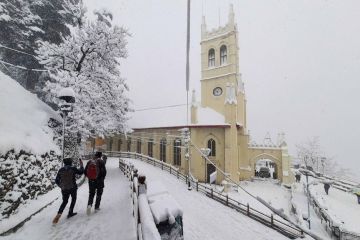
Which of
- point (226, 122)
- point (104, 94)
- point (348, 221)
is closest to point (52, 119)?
point (104, 94)

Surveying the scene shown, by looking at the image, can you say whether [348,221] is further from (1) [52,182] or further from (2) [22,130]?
(2) [22,130]

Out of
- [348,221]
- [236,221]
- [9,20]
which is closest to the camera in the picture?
[236,221]

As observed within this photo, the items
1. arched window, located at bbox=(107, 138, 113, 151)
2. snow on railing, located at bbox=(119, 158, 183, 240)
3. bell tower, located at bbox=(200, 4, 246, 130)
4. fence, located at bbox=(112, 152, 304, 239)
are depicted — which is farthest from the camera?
arched window, located at bbox=(107, 138, 113, 151)

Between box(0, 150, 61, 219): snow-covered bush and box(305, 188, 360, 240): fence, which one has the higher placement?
box(0, 150, 61, 219): snow-covered bush

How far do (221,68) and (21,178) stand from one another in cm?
3114

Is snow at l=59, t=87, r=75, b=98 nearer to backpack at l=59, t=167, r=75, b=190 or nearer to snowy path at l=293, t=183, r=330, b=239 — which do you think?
backpack at l=59, t=167, r=75, b=190

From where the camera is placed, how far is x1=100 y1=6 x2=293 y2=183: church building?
1194 inches

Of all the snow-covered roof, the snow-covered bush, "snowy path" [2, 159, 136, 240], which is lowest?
"snowy path" [2, 159, 136, 240]

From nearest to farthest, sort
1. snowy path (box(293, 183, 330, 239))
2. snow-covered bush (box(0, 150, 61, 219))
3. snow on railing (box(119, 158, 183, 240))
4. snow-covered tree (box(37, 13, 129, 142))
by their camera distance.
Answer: snow on railing (box(119, 158, 183, 240)) < snow-covered bush (box(0, 150, 61, 219)) < snow-covered tree (box(37, 13, 129, 142)) < snowy path (box(293, 183, 330, 239))

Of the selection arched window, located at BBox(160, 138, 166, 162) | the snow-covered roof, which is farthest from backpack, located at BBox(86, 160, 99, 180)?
arched window, located at BBox(160, 138, 166, 162)

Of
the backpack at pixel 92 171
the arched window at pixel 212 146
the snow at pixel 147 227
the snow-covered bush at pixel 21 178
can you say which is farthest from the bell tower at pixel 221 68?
the snow at pixel 147 227

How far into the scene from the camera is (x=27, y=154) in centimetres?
877

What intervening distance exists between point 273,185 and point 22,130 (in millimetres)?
31046

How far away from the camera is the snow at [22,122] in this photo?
324 inches
